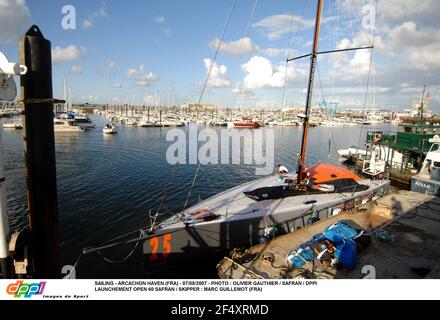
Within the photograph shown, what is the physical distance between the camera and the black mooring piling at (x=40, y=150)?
3684 millimetres

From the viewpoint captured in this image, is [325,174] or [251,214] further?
[325,174]

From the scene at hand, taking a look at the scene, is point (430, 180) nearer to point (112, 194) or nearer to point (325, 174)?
point (325, 174)

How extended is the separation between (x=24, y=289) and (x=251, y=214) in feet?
31.9

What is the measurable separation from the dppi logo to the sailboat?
649 cm

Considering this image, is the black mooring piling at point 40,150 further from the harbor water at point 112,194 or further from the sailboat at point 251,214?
the harbor water at point 112,194

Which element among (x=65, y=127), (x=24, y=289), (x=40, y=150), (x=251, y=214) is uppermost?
(x=40, y=150)

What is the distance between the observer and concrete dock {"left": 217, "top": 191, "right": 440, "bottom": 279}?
8.39 m

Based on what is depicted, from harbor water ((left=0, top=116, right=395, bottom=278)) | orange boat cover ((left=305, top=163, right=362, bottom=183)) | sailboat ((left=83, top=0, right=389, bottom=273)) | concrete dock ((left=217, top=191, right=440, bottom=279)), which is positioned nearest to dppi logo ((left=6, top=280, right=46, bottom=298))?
concrete dock ((left=217, top=191, right=440, bottom=279))

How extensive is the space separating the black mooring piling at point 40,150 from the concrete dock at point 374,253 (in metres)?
6.08

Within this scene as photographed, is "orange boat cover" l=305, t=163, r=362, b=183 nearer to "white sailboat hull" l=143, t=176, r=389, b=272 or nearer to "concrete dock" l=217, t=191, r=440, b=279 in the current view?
"white sailboat hull" l=143, t=176, r=389, b=272

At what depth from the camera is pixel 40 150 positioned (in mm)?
3922

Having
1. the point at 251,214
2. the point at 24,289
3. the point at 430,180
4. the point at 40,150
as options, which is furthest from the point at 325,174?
the point at 24,289

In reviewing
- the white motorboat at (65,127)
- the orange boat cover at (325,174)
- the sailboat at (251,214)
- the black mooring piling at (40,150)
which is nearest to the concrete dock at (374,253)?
the sailboat at (251,214)
